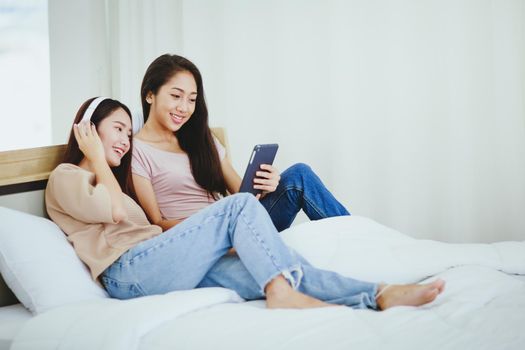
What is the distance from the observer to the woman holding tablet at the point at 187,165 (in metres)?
2.12

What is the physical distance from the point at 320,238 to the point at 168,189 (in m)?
0.59

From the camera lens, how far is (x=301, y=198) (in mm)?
2176

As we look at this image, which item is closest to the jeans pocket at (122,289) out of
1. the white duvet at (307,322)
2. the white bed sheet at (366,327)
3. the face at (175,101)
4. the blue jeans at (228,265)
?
the blue jeans at (228,265)

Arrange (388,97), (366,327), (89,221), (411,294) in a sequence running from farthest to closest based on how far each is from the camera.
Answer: (388,97) → (89,221) → (411,294) → (366,327)

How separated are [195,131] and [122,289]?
0.84 meters

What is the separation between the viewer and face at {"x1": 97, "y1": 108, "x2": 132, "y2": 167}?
185 cm

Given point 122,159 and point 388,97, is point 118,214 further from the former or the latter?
point 388,97

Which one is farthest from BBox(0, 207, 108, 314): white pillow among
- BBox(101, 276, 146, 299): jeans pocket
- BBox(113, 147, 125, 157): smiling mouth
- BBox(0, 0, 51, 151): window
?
BBox(0, 0, 51, 151): window

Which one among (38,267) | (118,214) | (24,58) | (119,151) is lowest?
(38,267)

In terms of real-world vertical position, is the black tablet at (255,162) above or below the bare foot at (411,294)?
above

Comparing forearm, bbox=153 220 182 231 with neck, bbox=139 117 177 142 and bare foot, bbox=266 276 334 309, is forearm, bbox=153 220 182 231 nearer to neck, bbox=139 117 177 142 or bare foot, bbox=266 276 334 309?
neck, bbox=139 117 177 142

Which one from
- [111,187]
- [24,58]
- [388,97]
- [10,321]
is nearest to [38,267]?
[10,321]

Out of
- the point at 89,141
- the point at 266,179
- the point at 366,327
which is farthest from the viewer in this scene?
the point at 266,179

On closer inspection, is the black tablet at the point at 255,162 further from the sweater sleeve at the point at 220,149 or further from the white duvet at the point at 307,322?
the white duvet at the point at 307,322
